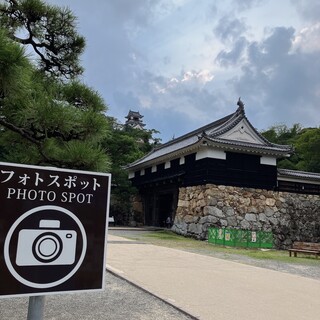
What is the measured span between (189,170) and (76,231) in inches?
653

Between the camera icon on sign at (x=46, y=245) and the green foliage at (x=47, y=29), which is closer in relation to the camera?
the camera icon on sign at (x=46, y=245)

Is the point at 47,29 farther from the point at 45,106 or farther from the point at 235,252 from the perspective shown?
the point at 235,252

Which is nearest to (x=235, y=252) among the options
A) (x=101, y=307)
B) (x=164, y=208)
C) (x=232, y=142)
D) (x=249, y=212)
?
(x=249, y=212)

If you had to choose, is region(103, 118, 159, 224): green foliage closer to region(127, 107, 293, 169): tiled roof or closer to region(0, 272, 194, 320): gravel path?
region(127, 107, 293, 169): tiled roof

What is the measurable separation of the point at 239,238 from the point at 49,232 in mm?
13370

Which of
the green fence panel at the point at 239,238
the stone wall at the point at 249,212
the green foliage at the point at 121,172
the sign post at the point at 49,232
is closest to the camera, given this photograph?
the sign post at the point at 49,232

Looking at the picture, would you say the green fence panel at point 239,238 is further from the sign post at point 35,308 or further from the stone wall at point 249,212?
the sign post at point 35,308

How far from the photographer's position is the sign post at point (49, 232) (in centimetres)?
174

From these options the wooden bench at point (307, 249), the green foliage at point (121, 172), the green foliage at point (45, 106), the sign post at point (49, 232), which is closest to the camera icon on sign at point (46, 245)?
the sign post at point (49, 232)

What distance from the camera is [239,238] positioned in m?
14.3

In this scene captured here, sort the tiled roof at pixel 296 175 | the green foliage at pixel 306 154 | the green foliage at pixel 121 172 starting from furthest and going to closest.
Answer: the green foliage at pixel 306 154 < the green foliage at pixel 121 172 < the tiled roof at pixel 296 175

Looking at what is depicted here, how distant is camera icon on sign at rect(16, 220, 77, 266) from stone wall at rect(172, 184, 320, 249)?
1513 centimetres

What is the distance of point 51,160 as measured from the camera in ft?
10.6

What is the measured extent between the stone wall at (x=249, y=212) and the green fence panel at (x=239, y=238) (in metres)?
1.44
